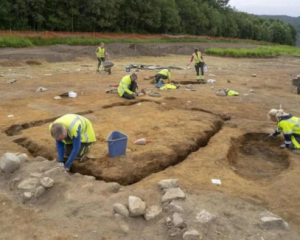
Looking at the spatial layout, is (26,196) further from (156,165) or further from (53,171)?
(156,165)

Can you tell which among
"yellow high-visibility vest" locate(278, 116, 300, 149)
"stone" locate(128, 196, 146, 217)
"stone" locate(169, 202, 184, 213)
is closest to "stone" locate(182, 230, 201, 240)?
"stone" locate(169, 202, 184, 213)

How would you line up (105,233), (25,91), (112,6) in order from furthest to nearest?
(112,6) < (25,91) < (105,233)

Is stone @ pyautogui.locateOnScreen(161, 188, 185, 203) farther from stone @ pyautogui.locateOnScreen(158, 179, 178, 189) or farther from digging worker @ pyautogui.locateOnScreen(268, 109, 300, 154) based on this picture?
digging worker @ pyautogui.locateOnScreen(268, 109, 300, 154)

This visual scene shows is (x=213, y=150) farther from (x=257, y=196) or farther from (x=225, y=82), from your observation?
(x=225, y=82)

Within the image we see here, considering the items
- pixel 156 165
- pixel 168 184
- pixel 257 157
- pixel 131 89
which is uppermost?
pixel 131 89

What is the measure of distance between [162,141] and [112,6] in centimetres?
3446

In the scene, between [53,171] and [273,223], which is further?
[53,171]

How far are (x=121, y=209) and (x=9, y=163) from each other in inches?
77.6

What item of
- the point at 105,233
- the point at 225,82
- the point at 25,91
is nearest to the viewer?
the point at 105,233

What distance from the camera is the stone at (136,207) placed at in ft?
12.7

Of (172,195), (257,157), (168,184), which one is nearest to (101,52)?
(257,157)

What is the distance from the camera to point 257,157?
21.7 ft

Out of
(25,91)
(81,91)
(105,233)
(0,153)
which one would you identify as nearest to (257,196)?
(105,233)

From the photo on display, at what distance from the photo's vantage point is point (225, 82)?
14.4 meters
